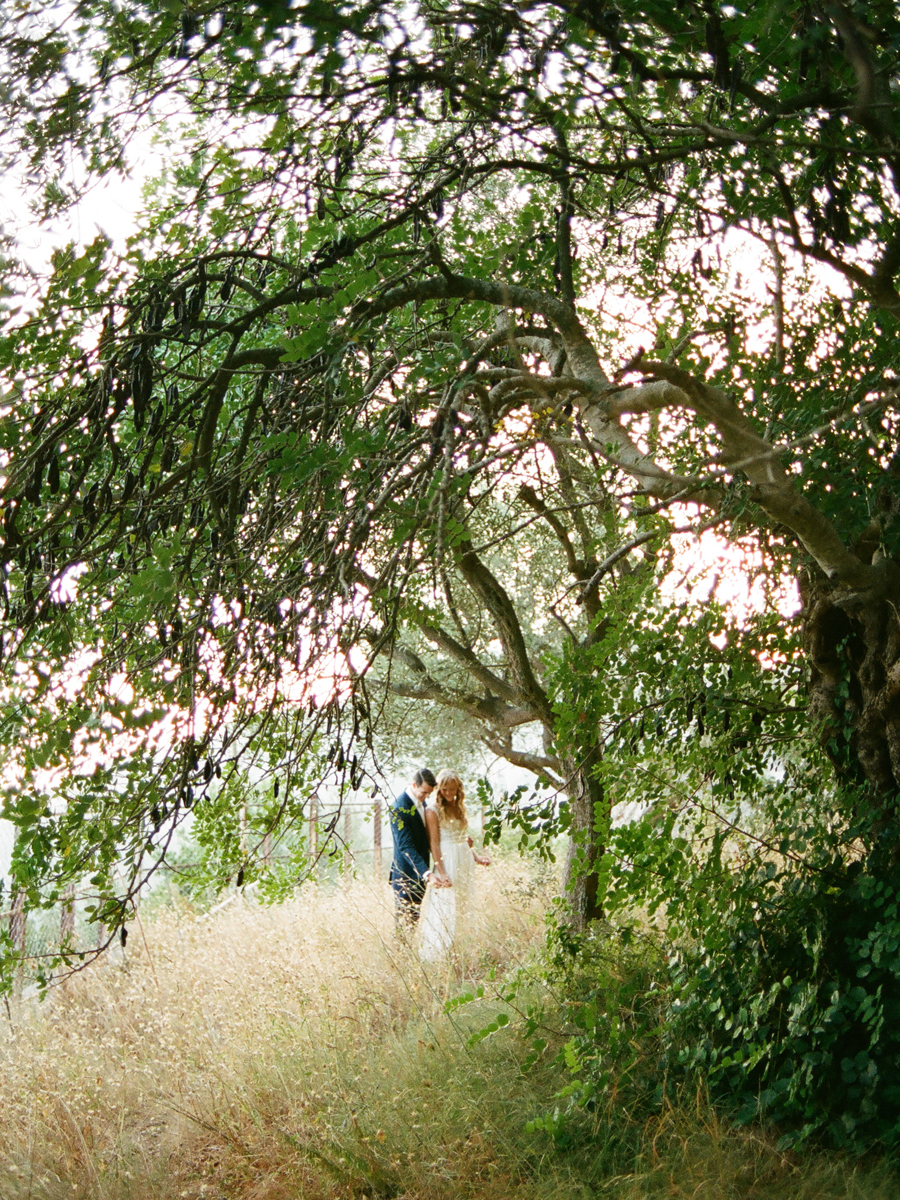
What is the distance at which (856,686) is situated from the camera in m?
4.27

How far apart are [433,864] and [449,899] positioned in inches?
19.4

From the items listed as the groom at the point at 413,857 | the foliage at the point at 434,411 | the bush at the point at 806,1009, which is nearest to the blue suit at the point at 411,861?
the groom at the point at 413,857

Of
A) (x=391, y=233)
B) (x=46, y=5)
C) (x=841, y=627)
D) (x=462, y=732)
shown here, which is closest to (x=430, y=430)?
(x=46, y=5)

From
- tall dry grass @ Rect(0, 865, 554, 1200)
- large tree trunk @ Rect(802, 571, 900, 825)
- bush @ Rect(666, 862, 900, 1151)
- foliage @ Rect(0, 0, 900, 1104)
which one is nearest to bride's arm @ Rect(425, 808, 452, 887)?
tall dry grass @ Rect(0, 865, 554, 1200)

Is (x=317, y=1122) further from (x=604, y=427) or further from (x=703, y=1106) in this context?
(x=604, y=427)

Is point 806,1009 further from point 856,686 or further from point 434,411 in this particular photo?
point 434,411

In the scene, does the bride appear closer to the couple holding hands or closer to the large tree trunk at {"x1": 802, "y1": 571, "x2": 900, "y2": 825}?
the couple holding hands

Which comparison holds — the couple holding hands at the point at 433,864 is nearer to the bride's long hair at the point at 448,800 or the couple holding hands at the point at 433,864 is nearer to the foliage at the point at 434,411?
the bride's long hair at the point at 448,800

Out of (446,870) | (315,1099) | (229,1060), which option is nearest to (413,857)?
(446,870)

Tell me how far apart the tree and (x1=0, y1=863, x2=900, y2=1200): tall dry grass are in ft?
3.93

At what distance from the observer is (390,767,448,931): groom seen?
7301 mm

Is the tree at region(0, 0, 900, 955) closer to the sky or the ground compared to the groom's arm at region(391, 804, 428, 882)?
closer to the sky

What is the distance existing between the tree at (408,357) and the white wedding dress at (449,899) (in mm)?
2529

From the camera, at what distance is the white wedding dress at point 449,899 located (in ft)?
23.2
